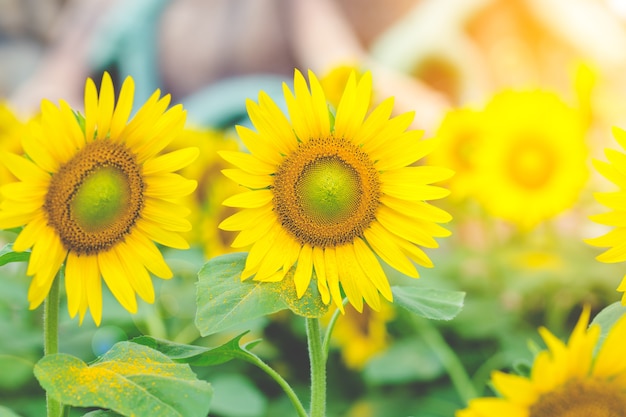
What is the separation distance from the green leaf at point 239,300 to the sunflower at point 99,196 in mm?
23

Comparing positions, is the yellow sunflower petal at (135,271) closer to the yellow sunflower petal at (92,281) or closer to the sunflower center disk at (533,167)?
the yellow sunflower petal at (92,281)

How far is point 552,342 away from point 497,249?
3.05ft

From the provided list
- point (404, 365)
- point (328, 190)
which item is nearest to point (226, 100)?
point (404, 365)

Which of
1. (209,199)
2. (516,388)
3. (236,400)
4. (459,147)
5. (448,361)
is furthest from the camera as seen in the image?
(459,147)

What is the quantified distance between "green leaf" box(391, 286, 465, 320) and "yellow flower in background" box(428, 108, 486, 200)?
2.11 ft

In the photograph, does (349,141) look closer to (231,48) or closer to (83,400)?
(83,400)

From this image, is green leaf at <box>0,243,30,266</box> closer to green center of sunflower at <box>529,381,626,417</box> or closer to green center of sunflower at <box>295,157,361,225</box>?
green center of sunflower at <box>295,157,361,225</box>

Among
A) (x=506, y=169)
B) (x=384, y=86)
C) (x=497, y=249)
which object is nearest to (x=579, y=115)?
(x=506, y=169)

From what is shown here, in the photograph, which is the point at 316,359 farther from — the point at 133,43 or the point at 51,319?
the point at 133,43

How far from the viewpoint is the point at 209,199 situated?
0.97 meters

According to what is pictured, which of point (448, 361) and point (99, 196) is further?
point (448, 361)

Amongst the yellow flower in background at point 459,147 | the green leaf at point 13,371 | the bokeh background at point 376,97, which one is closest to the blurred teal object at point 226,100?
the bokeh background at point 376,97

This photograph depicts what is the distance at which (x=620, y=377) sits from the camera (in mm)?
299

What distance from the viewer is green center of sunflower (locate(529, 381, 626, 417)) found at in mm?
295
